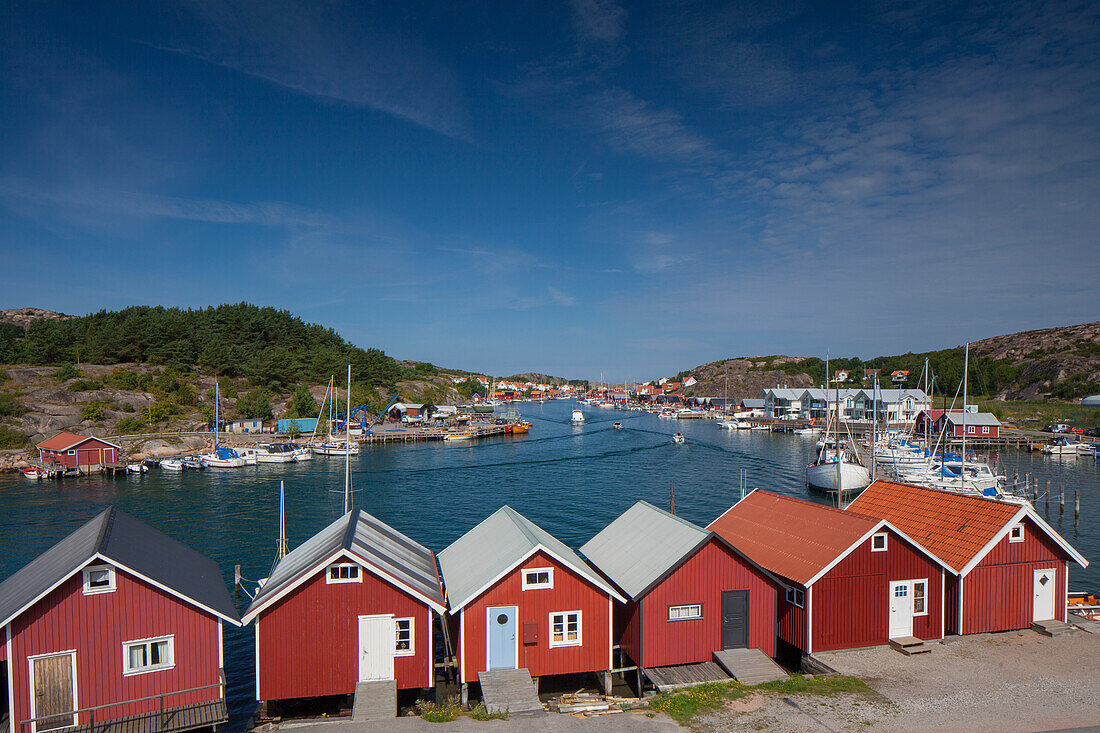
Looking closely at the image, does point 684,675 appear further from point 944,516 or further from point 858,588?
point 944,516

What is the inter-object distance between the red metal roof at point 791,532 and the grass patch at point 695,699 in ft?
14.0

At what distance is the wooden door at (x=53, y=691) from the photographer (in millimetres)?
15242

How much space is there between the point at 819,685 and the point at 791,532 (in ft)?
21.0

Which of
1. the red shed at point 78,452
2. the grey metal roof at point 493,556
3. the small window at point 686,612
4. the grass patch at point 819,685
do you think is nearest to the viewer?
the grass patch at point 819,685

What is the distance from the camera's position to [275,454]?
78.6 metres

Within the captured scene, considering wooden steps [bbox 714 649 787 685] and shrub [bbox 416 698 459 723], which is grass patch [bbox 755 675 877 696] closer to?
wooden steps [bbox 714 649 787 685]

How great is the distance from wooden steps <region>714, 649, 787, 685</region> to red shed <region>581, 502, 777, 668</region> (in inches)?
13.7

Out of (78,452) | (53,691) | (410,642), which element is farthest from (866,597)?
(78,452)

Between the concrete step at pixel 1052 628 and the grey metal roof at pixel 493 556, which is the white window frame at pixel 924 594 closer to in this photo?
the concrete step at pixel 1052 628

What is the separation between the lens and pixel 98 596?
52.0 feet

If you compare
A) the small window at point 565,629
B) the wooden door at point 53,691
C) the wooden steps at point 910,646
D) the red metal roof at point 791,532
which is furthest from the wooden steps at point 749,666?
the wooden door at point 53,691

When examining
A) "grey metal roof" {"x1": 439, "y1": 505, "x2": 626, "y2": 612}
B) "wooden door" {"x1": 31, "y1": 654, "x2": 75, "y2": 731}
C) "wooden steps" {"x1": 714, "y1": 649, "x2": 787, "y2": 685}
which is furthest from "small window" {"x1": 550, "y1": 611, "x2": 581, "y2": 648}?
"wooden door" {"x1": 31, "y1": 654, "x2": 75, "y2": 731}

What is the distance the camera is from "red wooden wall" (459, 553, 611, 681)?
18.3 metres

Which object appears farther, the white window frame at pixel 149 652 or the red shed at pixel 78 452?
the red shed at pixel 78 452
